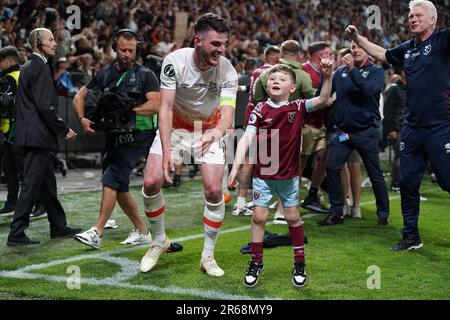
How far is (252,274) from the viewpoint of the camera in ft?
17.8

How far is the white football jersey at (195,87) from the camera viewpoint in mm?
5789

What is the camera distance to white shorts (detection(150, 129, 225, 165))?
5.89 meters

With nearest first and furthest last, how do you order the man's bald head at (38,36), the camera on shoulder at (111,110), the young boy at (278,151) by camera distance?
the young boy at (278,151), the camera on shoulder at (111,110), the man's bald head at (38,36)

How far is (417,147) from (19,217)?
3770 millimetres

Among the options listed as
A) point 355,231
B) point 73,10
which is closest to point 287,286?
point 355,231

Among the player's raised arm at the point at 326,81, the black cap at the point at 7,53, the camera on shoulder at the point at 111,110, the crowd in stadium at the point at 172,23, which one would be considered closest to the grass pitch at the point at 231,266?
the camera on shoulder at the point at 111,110

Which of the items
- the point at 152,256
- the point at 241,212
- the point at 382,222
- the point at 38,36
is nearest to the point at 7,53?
the point at 38,36

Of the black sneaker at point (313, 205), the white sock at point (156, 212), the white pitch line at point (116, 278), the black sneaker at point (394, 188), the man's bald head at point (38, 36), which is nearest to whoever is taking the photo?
the white pitch line at point (116, 278)

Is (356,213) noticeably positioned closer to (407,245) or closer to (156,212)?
(407,245)

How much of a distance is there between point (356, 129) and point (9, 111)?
4001 mm

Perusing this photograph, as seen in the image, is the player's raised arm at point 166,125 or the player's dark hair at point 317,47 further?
the player's dark hair at point 317,47

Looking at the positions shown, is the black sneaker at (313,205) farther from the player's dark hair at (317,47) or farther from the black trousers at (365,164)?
the player's dark hair at (317,47)

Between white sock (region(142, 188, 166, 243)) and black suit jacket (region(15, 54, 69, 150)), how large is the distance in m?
1.58
